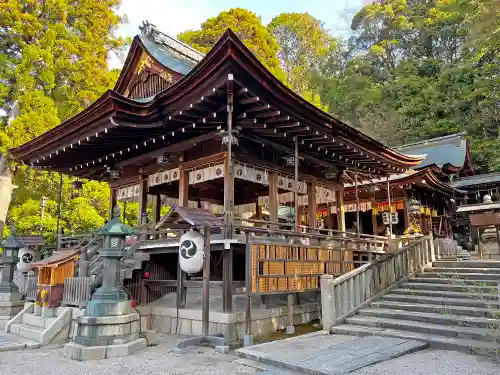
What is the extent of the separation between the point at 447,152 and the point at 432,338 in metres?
19.8

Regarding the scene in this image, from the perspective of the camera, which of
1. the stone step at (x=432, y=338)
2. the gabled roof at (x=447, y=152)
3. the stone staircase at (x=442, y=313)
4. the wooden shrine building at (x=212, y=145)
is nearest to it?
the stone step at (x=432, y=338)

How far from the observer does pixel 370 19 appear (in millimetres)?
42406

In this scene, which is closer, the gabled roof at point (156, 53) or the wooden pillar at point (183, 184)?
the wooden pillar at point (183, 184)

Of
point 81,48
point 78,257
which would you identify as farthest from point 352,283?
point 81,48

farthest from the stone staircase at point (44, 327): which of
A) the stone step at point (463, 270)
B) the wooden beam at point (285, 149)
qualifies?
the stone step at point (463, 270)

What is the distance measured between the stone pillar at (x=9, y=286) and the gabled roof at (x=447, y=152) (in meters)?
19.6

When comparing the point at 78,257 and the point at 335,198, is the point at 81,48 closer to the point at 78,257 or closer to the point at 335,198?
the point at 78,257

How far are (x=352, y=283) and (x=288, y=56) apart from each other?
35.8 meters

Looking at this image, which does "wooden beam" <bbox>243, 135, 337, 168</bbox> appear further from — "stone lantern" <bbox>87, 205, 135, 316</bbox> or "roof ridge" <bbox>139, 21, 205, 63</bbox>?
"roof ridge" <bbox>139, 21, 205, 63</bbox>

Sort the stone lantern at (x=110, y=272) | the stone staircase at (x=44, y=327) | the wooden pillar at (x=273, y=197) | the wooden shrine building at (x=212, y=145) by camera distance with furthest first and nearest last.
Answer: the wooden pillar at (x=273, y=197)
the stone staircase at (x=44, y=327)
the wooden shrine building at (x=212, y=145)
the stone lantern at (x=110, y=272)


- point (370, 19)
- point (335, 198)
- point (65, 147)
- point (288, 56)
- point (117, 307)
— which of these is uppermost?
point (370, 19)

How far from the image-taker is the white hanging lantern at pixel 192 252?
6.96 meters

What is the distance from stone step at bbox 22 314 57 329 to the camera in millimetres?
8312

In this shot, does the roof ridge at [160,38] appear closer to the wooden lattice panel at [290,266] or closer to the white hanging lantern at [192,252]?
the white hanging lantern at [192,252]
